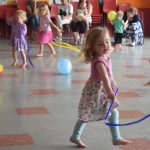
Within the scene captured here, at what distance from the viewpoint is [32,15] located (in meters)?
11.8

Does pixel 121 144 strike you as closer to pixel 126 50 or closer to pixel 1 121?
pixel 1 121

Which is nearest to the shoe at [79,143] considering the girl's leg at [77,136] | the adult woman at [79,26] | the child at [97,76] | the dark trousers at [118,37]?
the girl's leg at [77,136]

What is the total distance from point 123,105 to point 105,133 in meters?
1.09

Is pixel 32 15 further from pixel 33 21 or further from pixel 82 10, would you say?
pixel 82 10

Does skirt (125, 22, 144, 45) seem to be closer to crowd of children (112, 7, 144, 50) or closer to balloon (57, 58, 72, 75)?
crowd of children (112, 7, 144, 50)

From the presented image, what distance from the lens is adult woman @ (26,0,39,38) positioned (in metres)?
11.7

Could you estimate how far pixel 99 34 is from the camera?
11.2 ft

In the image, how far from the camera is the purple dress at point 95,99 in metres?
3.46

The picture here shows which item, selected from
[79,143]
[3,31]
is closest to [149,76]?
[79,143]

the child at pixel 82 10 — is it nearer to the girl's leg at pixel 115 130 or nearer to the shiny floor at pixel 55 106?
the shiny floor at pixel 55 106

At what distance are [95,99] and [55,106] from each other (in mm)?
1525

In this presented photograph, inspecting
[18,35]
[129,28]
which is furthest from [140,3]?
[18,35]

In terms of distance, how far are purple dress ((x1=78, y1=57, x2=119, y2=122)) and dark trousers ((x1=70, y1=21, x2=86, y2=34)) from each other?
322 inches

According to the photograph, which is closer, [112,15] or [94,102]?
[94,102]
